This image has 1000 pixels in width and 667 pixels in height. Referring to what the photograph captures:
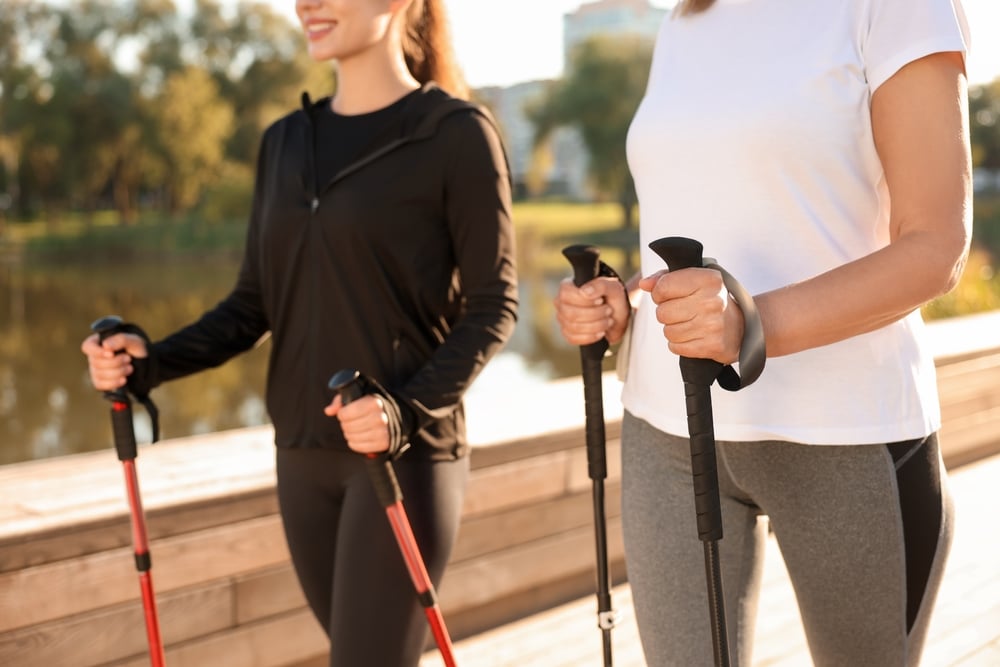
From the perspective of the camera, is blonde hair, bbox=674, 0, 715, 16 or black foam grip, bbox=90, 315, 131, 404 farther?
black foam grip, bbox=90, 315, 131, 404

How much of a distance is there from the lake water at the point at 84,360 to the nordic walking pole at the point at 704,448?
11436 millimetres

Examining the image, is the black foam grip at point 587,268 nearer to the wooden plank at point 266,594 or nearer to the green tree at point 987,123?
the wooden plank at point 266,594

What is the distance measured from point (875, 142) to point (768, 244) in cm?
17

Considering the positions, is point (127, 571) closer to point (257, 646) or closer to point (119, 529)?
point (119, 529)

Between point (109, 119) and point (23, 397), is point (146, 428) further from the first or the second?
point (109, 119)

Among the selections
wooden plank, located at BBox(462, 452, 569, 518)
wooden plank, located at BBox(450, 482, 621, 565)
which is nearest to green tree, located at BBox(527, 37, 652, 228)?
wooden plank, located at BBox(450, 482, 621, 565)

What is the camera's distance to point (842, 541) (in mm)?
1350

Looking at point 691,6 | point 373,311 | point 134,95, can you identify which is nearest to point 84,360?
point 134,95

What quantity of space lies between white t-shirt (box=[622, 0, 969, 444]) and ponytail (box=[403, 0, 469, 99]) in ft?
2.16

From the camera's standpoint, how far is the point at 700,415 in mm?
1201

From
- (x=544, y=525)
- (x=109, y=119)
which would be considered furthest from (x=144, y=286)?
(x=544, y=525)

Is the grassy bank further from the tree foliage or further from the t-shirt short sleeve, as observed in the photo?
the t-shirt short sleeve

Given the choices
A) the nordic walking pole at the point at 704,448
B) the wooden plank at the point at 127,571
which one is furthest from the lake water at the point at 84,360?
the nordic walking pole at the point at 704,448

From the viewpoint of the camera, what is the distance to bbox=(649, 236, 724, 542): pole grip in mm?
1116
